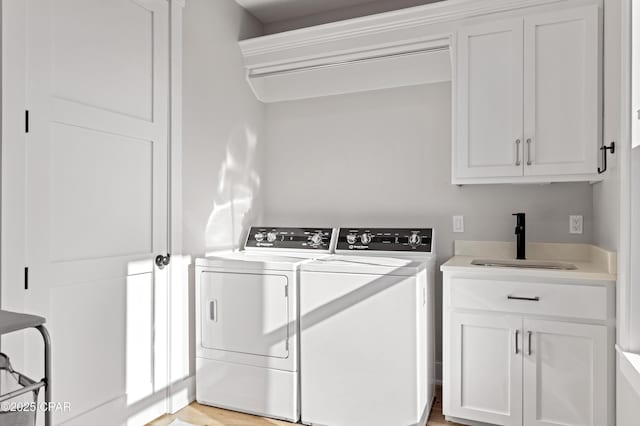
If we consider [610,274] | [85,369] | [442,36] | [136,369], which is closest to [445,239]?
[610,274]

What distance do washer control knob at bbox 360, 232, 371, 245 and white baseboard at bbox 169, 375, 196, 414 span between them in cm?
137

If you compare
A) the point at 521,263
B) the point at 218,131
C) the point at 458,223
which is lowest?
the point at 521,263

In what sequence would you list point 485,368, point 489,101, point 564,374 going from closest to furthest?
point 564,374
point 485,368
point 489,101

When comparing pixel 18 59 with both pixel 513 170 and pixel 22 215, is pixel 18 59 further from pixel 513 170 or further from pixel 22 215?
pixel 513 170

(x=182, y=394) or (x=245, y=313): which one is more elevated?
(x=245, y=313)

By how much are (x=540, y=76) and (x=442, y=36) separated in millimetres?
630

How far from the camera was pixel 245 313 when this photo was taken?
101 inches

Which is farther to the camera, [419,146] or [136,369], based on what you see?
[419,146]

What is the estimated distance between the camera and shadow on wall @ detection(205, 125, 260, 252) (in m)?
2.96

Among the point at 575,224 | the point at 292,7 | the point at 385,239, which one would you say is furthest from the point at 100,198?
the point at 575,224

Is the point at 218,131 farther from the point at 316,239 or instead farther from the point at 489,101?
the point at 489,101

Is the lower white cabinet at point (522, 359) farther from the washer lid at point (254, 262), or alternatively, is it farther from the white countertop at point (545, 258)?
the washer lid at point (254, 262)

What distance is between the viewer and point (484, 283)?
2.31 metres

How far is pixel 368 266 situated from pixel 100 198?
1.39 meters
